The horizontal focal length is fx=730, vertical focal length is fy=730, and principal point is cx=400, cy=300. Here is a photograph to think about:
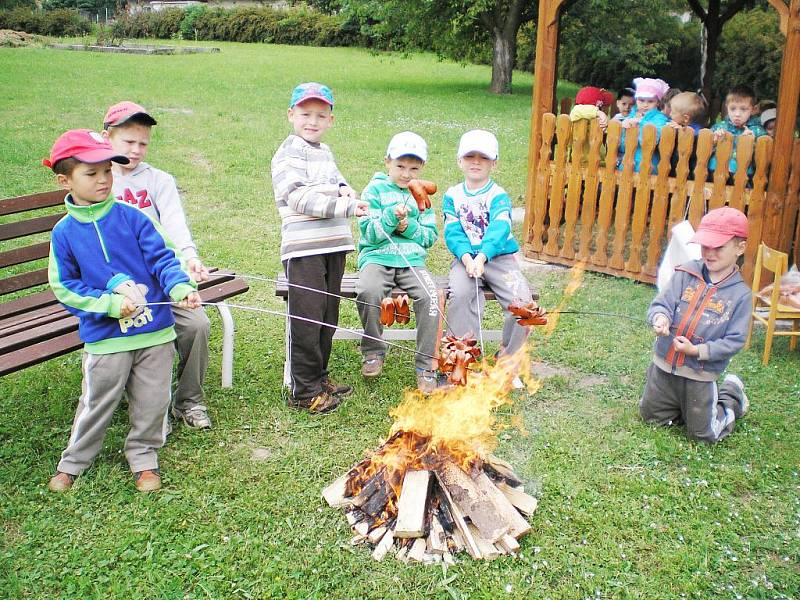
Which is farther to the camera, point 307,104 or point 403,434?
point 307,104

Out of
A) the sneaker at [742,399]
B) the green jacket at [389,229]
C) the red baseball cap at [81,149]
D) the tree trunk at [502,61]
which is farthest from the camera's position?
the tree trunk at [502,61]

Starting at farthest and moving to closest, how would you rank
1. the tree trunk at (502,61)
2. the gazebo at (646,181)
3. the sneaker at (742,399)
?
the tree trunk at (502,61) → the gazebo at (646,181) → the sneaker at (742,399)

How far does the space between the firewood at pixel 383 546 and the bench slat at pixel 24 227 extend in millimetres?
3084

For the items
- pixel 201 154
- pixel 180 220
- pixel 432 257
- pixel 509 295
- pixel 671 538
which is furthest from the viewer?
pixel 201 154

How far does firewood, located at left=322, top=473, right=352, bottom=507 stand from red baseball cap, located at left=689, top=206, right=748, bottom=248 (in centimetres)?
248

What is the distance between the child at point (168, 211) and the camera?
13.9 feet

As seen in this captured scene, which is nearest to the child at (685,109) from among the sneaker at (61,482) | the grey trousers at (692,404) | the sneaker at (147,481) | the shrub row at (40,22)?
the grey trousers at (692,404)

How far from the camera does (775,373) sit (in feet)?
17.9

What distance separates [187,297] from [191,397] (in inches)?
42.9

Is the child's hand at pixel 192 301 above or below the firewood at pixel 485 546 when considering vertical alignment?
above

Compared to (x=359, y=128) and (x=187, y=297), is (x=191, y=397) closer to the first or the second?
(x=187, y=297)

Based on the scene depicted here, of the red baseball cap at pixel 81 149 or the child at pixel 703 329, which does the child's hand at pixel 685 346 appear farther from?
the red baseball cap at pixel 81 149

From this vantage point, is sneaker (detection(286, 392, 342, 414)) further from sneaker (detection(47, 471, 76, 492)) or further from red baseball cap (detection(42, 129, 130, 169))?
red baseball cap (detection(42, 129, 130, 169))

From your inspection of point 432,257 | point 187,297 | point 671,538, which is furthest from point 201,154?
point 671,538
